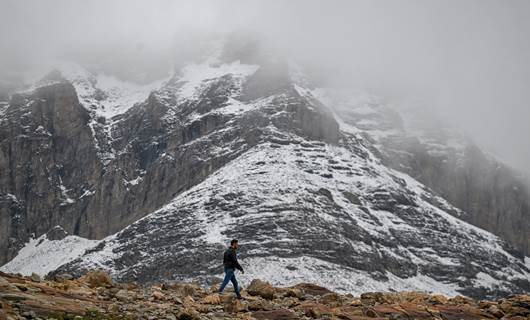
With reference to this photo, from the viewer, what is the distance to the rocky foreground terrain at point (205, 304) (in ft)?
77.9

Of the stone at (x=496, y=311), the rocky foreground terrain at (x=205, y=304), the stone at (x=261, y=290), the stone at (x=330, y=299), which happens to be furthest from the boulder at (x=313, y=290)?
the stone at (x=496, y=311)

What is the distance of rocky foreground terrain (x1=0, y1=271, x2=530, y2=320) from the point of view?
2373 cm

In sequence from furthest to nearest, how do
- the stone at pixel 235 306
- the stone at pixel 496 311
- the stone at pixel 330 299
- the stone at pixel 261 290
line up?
1. the stone at pixel 261 290
2. the stone at pixel 330 299
3. the stone at pixel 496 311
4. the stone at pixel 235 306

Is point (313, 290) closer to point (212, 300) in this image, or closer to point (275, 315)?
point (212, 300)

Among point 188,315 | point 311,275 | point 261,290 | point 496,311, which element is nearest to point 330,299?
point 261,290

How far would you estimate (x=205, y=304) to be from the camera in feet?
97.6

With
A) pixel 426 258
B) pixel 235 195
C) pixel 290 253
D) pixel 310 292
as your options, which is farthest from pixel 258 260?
pixel 310 292

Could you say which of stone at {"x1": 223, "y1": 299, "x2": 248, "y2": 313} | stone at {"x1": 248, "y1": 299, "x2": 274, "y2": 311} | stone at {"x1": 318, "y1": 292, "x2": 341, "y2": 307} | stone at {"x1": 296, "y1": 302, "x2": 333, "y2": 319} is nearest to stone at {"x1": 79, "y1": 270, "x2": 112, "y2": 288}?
stone at {"x1": 223, "y1": 299, "x2": 248, "y2": 313}

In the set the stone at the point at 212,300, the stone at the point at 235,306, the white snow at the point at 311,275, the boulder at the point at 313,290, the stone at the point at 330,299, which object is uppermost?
the stone at the point at 235,306

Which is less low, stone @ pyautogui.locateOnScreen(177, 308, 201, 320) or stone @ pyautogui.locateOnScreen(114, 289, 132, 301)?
stone @ pyautogui.locateOnScreen(177, 308, 201, 320)

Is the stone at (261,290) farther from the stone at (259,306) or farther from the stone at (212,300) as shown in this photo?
the stone at (259,306)

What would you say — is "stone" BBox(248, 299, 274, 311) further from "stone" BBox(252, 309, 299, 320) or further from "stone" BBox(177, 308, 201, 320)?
"stone" BBox(177, 308, 201, 320)

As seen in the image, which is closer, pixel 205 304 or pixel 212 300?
pixel 205 304

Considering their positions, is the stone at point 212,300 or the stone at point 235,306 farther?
the stone at point 212,300
